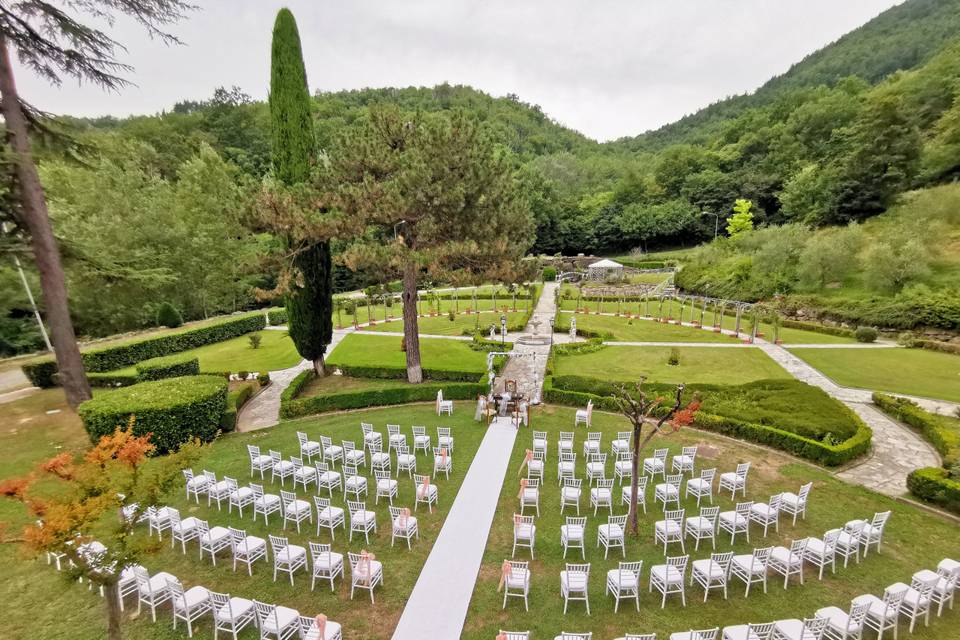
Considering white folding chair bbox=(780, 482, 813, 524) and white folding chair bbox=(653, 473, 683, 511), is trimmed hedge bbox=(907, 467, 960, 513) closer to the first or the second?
white folding chair bbox=(780, 482, 813, 524)

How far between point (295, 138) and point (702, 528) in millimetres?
22407

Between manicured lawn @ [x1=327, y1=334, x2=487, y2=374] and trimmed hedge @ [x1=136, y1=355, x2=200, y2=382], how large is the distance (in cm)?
679

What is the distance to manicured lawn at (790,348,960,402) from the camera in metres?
21.3

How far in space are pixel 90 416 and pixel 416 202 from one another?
13824mm

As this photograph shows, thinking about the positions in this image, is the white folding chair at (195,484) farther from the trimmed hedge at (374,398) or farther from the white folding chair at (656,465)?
the white folding chair at (656,465)

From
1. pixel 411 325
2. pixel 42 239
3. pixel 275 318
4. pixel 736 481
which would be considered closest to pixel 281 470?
pixel 411 325

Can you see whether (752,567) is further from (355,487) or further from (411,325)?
(411,325)

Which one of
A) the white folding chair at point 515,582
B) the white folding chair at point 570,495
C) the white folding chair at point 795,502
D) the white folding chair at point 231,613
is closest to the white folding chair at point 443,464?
the white folding chair at point 570,495

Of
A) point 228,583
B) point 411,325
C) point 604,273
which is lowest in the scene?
point 228,583

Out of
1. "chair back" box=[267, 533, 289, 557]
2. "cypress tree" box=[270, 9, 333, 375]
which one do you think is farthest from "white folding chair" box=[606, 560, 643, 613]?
"cypress tree" box=[270, 9, 333, 375]

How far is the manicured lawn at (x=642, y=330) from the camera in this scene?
31.5m

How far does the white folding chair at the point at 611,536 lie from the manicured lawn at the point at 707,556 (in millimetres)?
191

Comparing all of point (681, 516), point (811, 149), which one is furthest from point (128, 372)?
point (811, 149)

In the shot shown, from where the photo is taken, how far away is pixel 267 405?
20984 mm
